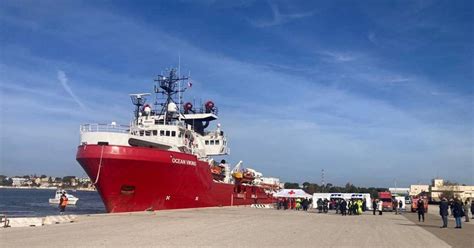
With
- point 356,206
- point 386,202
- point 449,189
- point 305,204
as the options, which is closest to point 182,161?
point 356,206

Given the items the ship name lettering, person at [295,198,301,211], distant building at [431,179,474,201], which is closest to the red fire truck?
person at [295,198,301,211]

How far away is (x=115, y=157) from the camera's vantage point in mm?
26031

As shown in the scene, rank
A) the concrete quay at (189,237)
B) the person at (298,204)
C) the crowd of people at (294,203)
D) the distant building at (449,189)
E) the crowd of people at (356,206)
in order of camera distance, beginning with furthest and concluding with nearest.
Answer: the distant building at (449,189)
the person at (298,204)
the crowd of people at (294,203)
the crowd of people at (356,206)
the concrete quay at (189,237)

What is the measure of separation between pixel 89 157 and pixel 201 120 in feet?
64.1

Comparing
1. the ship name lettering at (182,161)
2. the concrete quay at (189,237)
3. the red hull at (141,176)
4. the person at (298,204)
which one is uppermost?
the ship name lettering at (182,161)

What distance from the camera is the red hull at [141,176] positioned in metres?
26.2

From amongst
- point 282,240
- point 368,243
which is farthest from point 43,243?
point 368,243

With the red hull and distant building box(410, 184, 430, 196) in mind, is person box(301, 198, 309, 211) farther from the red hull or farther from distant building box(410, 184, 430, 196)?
distant building box(410, 184, 430, 196)

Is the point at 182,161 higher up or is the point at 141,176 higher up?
the point at 182,161

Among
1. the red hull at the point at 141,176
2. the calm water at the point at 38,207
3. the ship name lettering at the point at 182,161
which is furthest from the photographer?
the calm water at the point at 38,207

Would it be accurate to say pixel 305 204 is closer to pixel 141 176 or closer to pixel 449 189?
pixel 141 176

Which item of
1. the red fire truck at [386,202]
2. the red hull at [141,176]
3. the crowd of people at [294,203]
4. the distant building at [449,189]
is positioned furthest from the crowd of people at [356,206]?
the distant building at [449,189]

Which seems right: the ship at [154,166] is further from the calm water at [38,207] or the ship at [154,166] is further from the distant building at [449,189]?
the distant building at [449,189]

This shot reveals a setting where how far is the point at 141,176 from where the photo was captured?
88.8 ft
